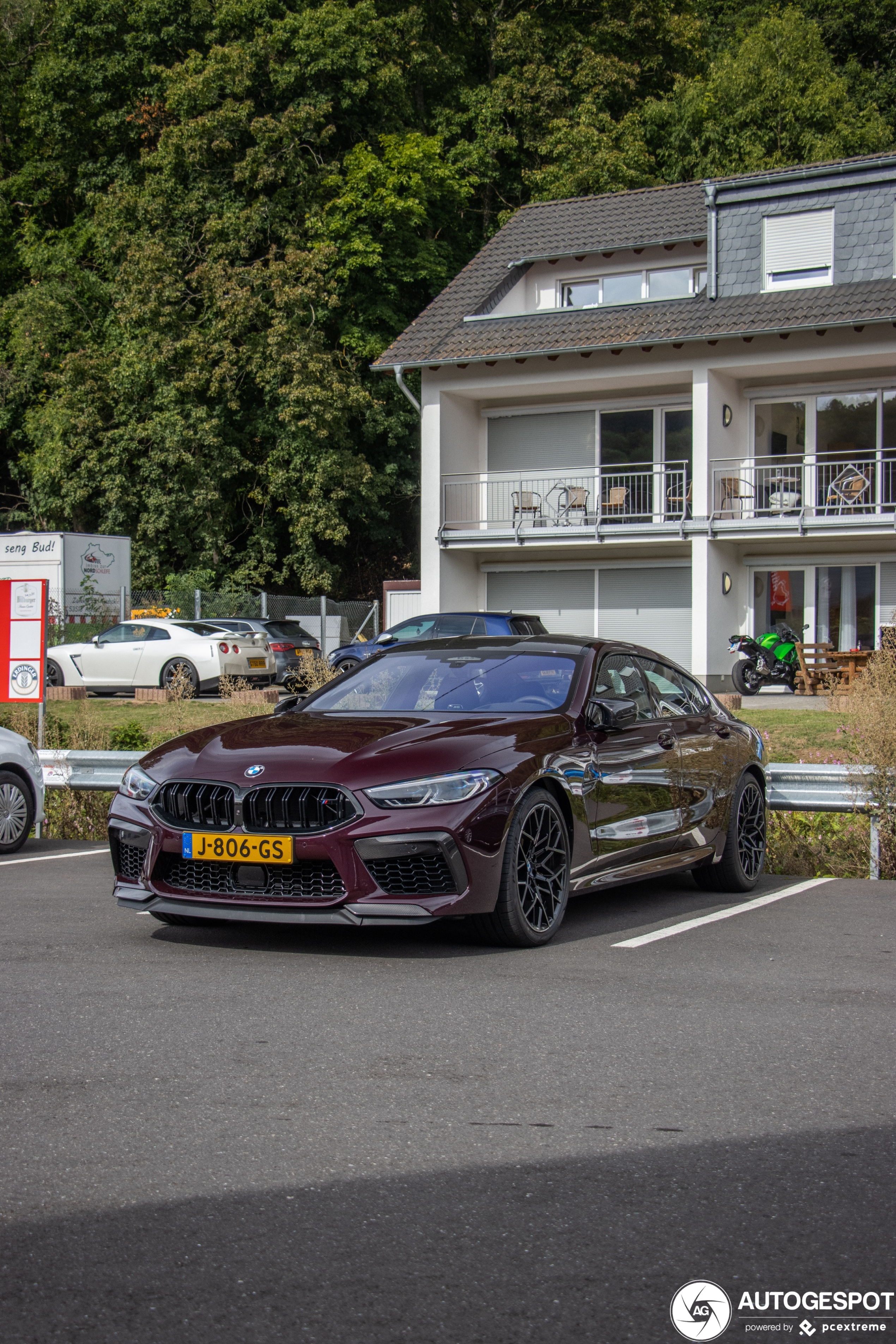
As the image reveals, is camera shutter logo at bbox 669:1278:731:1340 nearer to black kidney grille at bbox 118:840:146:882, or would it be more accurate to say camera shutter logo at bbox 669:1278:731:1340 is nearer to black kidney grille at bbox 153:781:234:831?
black kidney grille at bbox 153:781:234:831

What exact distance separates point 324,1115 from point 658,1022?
5.16 ft

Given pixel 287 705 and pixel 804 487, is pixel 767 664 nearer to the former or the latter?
pixel 804 487

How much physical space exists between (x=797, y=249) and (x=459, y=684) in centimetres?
2243

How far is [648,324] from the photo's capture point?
1086 inches

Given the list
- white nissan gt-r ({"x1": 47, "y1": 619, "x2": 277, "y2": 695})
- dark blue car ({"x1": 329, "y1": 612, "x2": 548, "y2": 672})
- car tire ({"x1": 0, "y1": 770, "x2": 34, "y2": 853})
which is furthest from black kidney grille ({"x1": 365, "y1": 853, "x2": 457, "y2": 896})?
white nissan gt-r ({"x1": 47, "y1": 619, "x2": 277, "y2": 695})

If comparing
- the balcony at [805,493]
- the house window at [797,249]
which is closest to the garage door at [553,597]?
the balcony at [805,493]

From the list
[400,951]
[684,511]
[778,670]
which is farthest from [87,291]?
[400,951]

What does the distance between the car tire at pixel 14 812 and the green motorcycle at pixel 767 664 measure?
54.1 feet

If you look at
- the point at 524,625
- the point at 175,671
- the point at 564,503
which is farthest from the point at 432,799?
the point at 564,503

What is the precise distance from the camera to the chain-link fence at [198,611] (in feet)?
98.6

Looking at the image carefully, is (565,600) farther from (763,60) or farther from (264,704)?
(763,60)

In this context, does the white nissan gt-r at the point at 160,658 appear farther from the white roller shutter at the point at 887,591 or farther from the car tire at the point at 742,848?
the car tire at the point at 742,848

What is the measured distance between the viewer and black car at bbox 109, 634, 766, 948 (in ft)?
20.6

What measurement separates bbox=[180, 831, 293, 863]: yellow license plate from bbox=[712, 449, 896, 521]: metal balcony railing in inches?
822
